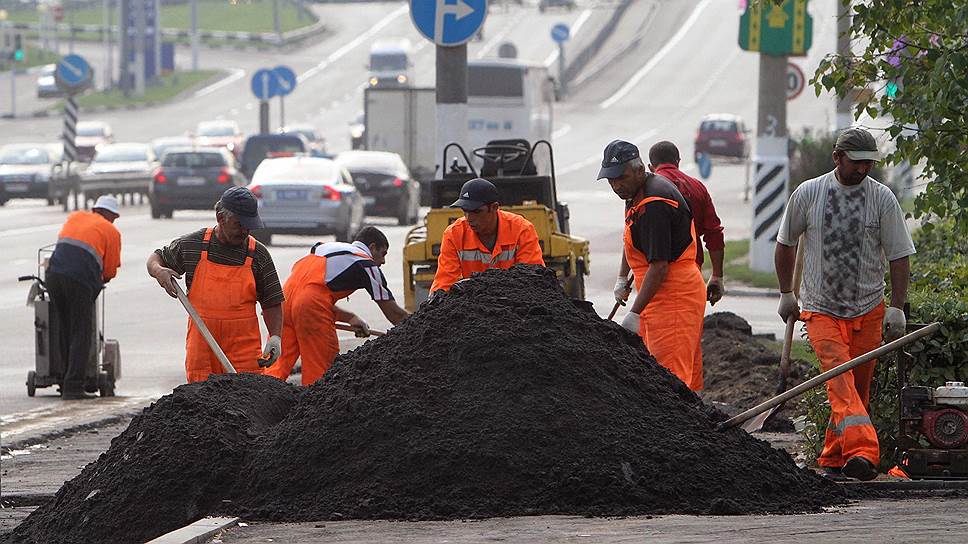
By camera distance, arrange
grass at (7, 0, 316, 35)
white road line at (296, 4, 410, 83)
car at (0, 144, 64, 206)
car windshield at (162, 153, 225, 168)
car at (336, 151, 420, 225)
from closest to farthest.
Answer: car at (336, 151, 420, 225)
car windshield at (162, 153, 225, 168)
car at (0, 144, 64, 206)
white road line at (296, 4, 410, 83)
grass at (7, 0, 316, 35)

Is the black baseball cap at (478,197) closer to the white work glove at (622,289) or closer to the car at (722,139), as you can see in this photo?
the white work glove at (622,289)

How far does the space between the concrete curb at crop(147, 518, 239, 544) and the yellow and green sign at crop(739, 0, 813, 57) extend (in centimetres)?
1721

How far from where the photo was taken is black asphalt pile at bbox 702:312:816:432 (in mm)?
12250

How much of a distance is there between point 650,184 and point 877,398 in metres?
1.52

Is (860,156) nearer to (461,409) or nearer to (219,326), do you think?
(461,409)

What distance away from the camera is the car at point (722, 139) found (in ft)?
196

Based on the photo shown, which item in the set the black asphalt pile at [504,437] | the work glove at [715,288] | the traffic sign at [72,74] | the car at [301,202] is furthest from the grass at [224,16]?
the black asphalt pile at [504,437]

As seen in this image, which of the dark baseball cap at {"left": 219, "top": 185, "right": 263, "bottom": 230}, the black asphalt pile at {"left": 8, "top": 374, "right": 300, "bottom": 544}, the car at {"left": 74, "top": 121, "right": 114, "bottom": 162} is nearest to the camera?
the black asphalt pile at {"left": 8, "top": 374, "right": 300, "bottom": 544}

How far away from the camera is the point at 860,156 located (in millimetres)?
8758

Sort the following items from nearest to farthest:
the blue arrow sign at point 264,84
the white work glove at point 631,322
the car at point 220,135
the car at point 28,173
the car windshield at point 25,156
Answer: the white work glove at point 631,322
the car at point 28,173
the car windshield at point 25,156
the blue arrow sign at point 264,84
the car at point 220,135

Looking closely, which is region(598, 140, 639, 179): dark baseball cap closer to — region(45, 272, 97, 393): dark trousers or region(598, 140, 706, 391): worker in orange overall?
region(598, 140, 706, 391): worker in orange overall

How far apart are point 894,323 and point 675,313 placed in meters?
1.28

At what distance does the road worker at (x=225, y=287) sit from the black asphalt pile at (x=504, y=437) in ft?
4.53

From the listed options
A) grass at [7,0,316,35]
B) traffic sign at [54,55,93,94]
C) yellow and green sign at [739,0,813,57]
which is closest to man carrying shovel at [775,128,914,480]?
yellow and green sign at [739,0,813,57]
